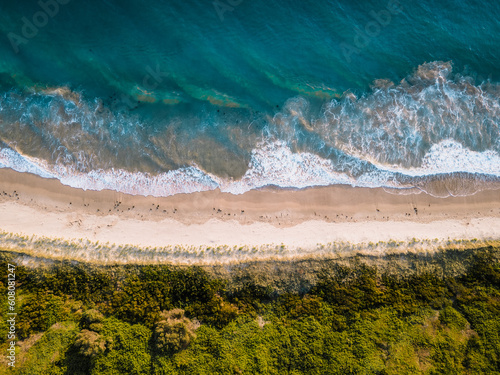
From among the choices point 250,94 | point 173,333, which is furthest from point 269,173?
point 173,333

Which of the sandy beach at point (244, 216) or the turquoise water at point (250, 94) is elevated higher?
the turquoise water at point (250, 94)

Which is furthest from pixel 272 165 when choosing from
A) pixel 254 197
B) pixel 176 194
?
pixel 176 194

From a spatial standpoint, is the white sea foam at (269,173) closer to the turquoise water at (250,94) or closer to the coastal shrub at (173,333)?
the turquoise water at (250,94)

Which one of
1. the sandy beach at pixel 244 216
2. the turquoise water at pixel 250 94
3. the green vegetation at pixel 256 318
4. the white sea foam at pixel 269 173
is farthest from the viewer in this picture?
the turquoise water at pixel 250 94

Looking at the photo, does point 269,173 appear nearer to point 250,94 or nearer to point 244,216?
point 244,216

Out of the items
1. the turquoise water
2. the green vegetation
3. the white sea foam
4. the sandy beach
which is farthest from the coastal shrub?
the turquoise water

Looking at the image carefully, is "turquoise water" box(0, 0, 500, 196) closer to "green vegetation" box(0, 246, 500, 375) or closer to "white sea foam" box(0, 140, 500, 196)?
"white sea foam" box(0, 140, 500, 196)

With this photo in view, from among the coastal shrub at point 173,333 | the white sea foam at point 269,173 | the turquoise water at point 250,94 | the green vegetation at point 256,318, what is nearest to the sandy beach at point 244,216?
the white sea foam at point 269,173
